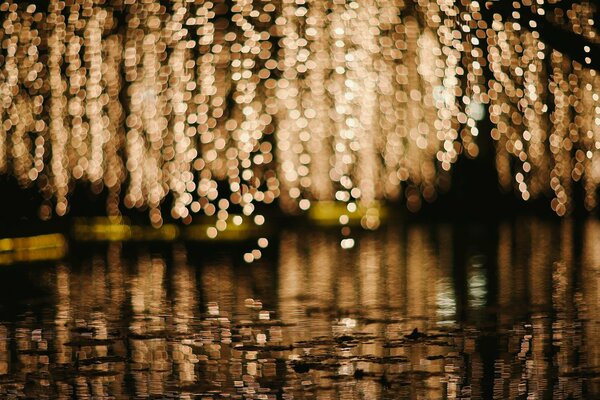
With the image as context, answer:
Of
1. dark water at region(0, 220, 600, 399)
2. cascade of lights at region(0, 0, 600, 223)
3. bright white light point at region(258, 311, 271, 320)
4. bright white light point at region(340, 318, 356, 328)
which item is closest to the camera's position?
dark water at region(0, 220, 600, 399)

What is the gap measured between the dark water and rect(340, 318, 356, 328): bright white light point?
17mm

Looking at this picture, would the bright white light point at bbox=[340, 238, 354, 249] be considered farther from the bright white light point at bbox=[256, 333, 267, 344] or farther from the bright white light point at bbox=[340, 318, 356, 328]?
the bright white light point at bbox=[256, 333, 267, 344]

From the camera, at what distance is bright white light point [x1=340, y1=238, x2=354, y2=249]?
2331cm

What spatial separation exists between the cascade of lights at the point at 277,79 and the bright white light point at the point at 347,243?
1.86m

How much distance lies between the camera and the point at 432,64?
49.3 ft

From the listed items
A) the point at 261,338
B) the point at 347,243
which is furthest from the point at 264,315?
the point at 347,243

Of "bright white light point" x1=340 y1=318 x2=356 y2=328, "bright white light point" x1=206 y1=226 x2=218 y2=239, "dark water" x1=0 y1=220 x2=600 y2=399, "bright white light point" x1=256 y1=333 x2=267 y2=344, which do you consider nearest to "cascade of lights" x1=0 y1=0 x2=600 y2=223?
"dark water" x1=0 y1=220 x2=600 y2=399

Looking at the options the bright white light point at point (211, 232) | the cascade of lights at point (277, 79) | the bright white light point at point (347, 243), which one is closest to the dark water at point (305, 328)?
the cascade of lights at point (277, 79)

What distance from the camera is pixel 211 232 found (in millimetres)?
28391

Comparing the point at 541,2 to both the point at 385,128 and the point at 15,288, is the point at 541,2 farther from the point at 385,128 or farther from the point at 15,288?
the point at 385,128

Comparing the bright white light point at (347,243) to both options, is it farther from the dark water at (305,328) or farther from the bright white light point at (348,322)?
the bright white light point at (348,322)

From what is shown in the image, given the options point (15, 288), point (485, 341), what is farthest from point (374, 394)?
point (15, 288)

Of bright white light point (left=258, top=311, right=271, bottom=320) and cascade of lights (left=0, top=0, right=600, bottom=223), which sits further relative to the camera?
cascade of lights (left=0, top=0, right=600, bottom=223)

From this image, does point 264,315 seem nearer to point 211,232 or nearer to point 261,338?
point 261,338
